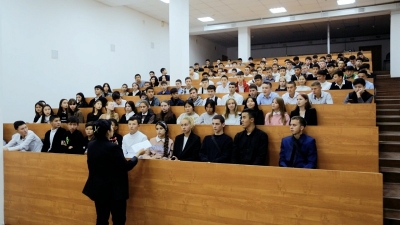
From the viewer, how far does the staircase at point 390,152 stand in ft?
8.35

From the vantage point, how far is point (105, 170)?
2379 mm

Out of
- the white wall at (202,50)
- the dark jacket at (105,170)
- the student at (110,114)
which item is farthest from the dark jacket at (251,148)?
the white wall at (202,50)

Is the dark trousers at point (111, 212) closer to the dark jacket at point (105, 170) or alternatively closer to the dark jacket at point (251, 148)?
the dark jacket at point (105, 170)

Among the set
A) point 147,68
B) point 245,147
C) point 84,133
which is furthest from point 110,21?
point 245,147

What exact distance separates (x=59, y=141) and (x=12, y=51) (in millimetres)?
3187

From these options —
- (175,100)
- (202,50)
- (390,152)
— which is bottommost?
(390,152)

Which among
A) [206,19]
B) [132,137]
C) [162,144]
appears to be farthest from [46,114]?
[206,19]

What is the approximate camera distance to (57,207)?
113 inches

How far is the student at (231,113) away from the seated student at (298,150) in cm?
110

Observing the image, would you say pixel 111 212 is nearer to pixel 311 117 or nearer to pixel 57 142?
pixel 57 142

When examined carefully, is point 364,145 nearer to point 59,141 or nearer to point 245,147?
point 245,147

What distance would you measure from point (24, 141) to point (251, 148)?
2914 mm

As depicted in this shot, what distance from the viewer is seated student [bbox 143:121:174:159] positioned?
3375 millimetres

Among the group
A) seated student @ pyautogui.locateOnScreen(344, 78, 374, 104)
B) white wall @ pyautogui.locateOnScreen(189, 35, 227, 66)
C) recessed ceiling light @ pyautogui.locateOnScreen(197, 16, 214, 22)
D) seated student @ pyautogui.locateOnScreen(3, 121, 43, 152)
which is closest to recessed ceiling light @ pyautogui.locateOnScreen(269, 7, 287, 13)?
recessed ceiling light @ pyautogui.locateOnScreen(197, 16, 214, 22)
